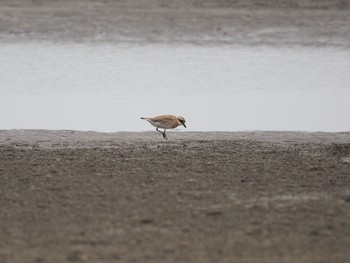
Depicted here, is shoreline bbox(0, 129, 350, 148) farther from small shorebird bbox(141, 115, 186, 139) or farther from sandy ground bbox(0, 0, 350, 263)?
small shorebird bbox(141, 115, 186, 139)

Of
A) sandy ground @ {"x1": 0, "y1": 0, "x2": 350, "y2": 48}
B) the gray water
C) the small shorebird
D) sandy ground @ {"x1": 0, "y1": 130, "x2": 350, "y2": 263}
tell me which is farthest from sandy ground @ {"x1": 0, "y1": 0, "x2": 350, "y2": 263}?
sandy ground @ {"x1": 0, "y1": 0, "x2": 350, "y2": 48}

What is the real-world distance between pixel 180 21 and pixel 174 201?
15139 mm

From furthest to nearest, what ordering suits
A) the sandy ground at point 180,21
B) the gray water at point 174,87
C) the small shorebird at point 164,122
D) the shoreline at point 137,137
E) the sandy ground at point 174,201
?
the sandy ground at point 180,21 < the gray water at point 174,87 < the small shorebird at point 164,122 < the shoreline at point 137,137 < the sandy ground at point 174,201

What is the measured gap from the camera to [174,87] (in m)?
16.4

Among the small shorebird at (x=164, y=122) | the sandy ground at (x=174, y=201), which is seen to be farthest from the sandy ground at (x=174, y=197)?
the small shorebird at (x=164, y=122)

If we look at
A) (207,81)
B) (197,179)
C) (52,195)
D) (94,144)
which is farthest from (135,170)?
(207,81)

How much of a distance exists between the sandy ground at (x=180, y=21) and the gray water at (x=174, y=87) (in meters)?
0.78

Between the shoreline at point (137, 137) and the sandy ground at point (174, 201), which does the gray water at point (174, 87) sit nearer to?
the shoreline at point (137, 137)

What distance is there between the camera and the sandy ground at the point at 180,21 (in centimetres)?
2191

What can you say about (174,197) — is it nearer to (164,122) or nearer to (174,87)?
(164,122)

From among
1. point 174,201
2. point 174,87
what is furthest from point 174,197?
point 174,87

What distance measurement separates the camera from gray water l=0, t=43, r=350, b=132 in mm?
13609

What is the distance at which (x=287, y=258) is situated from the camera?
6.50 metres

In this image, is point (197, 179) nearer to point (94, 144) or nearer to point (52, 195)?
point (52, 195)
